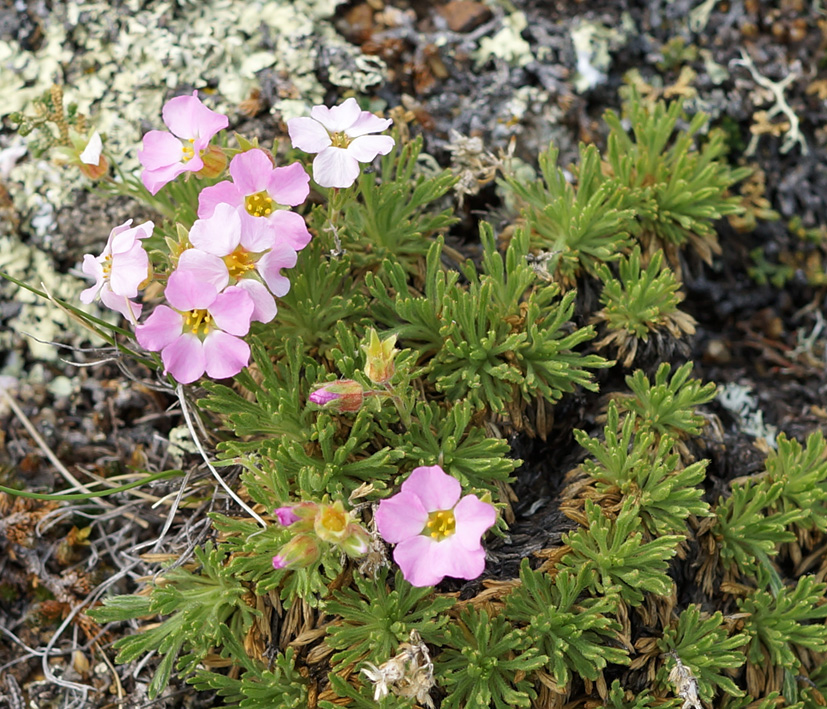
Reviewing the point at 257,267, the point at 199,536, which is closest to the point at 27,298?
the point at 199,536

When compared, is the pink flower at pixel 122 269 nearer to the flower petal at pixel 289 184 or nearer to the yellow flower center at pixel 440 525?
the flower petal at pixel 289 184

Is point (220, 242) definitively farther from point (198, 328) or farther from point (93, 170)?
point (93, 170)

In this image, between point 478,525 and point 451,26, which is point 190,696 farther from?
point 451,26

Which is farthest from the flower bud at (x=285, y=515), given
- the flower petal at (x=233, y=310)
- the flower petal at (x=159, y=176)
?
the flower petal at (x=159, y=176)

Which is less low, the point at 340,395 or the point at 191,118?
the point at 191,118

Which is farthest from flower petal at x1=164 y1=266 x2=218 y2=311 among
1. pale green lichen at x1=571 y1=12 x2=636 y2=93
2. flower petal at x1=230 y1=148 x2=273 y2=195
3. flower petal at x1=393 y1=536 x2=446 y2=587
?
pale green lichen at x1=571 y1=12 x2=636 y2=93

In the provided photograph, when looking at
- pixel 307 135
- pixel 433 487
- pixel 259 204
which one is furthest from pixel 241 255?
pixel 433 487
